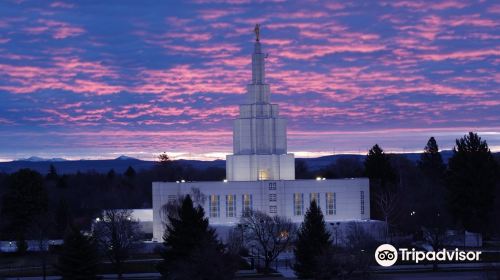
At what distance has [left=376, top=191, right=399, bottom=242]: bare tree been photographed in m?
80.4

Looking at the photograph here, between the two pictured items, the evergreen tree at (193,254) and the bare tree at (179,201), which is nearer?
the evergreen tree at (193,254)

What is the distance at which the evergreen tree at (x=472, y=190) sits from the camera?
76500 mm

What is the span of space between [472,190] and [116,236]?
27.3 meters

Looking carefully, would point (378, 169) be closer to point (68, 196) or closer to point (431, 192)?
point (431, 192)

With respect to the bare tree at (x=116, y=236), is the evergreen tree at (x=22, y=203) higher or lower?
higher

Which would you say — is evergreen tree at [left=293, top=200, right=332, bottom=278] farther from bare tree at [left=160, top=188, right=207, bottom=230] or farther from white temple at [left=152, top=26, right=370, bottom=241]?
bare tree at [left=160, top=188, right=207, bottom=230]

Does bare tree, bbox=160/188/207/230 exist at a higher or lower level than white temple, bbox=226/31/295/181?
lower

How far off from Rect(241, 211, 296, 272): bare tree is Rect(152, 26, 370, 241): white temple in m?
5.71

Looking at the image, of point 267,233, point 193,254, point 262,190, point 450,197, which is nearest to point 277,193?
point 262,190

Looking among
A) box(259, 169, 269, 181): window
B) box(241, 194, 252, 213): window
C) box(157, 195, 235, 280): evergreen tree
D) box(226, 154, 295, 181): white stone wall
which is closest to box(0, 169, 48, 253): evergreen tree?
box(226, 154, 295, 181): white stone wall

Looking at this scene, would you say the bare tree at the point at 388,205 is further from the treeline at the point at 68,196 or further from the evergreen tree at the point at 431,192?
the treeline at the point at 68,196

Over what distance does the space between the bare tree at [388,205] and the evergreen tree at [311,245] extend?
1860cm

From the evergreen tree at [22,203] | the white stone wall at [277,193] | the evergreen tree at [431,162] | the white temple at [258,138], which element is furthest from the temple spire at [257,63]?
the evergreen tree at [431,162]

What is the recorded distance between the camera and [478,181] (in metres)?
77.0
